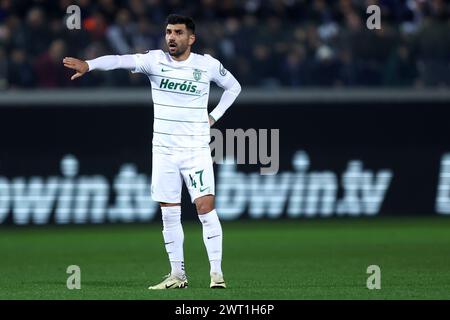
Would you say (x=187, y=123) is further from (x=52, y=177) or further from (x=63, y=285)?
(x=52, y=177)

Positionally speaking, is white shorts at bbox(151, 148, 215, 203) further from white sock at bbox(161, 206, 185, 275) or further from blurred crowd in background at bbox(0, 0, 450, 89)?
blurred crowd in background at bbox(0, 0, 450, 89)

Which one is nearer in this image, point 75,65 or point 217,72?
point 75,65

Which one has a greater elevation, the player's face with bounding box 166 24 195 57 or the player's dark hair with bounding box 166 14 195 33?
the player's dark hair with bounding box 166 14 195 33

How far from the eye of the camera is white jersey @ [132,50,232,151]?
11.5 m

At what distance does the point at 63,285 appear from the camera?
11922 millimetres

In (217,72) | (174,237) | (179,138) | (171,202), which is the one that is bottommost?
(174,237)

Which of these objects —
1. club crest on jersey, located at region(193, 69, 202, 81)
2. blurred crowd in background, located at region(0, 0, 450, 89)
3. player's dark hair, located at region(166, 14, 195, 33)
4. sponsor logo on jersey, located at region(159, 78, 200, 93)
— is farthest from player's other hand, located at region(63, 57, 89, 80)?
blurred crowd in background, located at region(0, 0, 450, 89)

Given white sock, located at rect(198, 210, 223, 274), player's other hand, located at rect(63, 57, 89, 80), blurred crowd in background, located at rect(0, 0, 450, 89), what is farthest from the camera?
blurred crowd in background, located at rect(0, 0, 450, 89)

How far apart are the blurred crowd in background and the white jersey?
338 inches

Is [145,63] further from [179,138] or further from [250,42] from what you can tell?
[250,42]

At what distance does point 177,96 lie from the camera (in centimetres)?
1153

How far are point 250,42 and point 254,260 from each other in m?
6.49

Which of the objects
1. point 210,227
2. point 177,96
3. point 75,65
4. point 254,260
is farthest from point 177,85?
point 254,260

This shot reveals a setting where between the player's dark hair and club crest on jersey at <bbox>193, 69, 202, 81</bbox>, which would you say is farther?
club crest on jersey at <bbox>193, 69, 202, 81</bbox>
